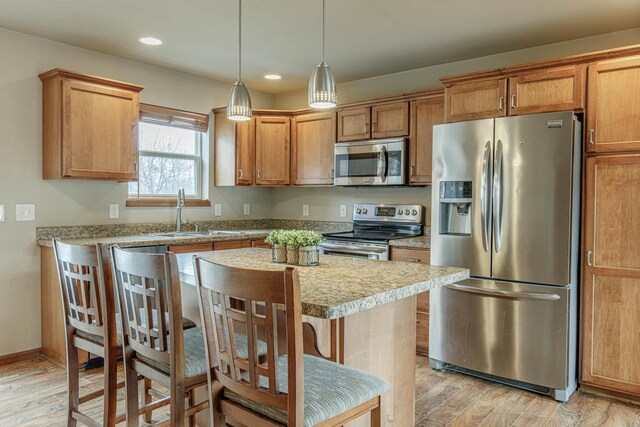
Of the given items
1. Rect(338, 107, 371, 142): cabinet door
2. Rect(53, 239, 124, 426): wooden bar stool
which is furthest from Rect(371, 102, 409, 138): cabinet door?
Rect(53, 239, 124, 426): wooden bar stool

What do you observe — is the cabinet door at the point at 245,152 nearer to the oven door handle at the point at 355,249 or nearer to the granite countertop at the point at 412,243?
the oven door handle at the point at 355,249

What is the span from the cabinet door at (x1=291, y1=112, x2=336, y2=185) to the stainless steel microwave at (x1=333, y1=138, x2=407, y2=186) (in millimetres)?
161

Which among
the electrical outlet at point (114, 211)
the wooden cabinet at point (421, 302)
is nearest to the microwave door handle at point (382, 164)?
the wooden cabinet at point (421, 302)

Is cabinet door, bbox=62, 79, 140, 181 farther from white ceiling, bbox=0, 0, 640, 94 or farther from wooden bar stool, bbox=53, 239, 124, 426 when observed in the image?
wooden bar stool, bbox=53, 239, 124, 426

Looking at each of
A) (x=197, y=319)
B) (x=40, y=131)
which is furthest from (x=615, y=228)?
(x=40, y=131)

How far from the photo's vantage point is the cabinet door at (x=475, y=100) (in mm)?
3268

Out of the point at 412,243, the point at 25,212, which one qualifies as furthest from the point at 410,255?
the point at 25,212

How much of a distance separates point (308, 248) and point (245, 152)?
2666mm

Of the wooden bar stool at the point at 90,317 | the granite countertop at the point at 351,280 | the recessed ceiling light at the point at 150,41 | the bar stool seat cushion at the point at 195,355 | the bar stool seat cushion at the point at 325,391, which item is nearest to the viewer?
the bar stool seat cushion at the point at 325,391

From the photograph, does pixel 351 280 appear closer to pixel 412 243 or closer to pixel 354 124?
pixel 412 243

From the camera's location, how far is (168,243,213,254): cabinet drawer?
12.0 ft

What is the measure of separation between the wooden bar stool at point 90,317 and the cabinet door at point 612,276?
278 cm

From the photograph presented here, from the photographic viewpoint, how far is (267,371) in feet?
4.17

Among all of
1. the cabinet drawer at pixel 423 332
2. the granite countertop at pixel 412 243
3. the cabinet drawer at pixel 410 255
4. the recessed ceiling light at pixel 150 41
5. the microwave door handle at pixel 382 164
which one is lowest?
the cabinet drawer at pixel 423 332
